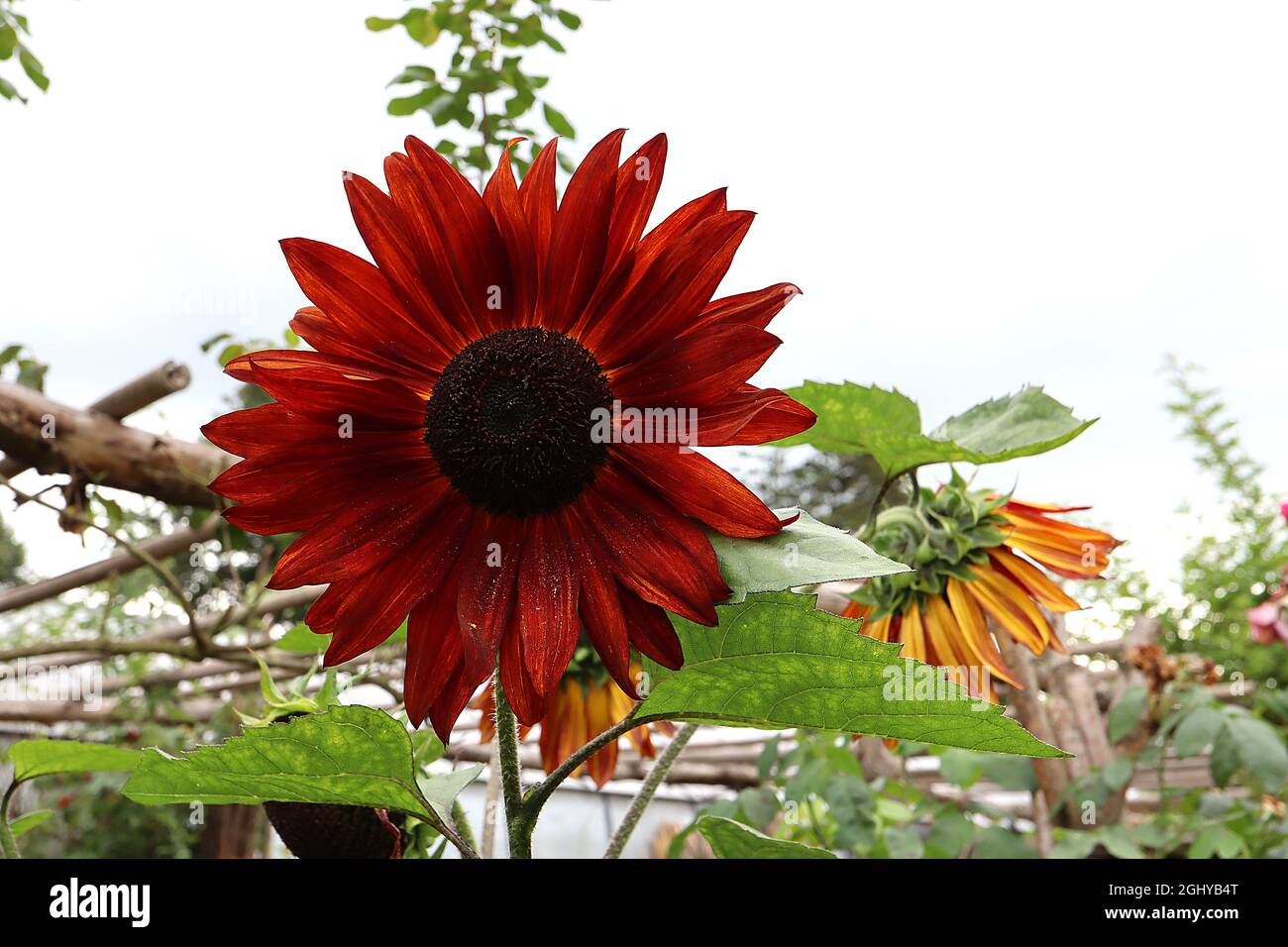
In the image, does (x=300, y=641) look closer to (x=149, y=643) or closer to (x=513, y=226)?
(x=513, y=226)

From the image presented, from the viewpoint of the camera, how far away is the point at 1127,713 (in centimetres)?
170

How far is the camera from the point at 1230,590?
339 centimetres

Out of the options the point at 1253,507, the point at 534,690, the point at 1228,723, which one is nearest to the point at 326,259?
the point at 534,690

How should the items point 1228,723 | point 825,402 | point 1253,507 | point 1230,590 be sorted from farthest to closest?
1. point 1253,507
2. point 1230,590
3. point 1228,723
4. point 825,402

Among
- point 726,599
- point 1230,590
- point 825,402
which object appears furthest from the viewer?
point 1230,590

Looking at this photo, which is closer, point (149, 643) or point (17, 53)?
point (17, 53)

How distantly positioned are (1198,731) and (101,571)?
1753 millimetres

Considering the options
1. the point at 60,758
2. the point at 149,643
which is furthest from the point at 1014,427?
the point at 149,643

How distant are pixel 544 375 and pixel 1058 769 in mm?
1675

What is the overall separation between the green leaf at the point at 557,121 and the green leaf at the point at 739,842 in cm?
113

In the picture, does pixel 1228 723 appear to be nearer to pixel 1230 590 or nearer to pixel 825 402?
pixel 825 402

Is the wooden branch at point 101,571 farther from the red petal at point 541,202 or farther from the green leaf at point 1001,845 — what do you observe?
the red petal at point 541,202

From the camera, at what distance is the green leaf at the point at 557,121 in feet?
4.42

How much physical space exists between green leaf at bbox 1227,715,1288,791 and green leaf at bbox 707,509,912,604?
1.52 meters
